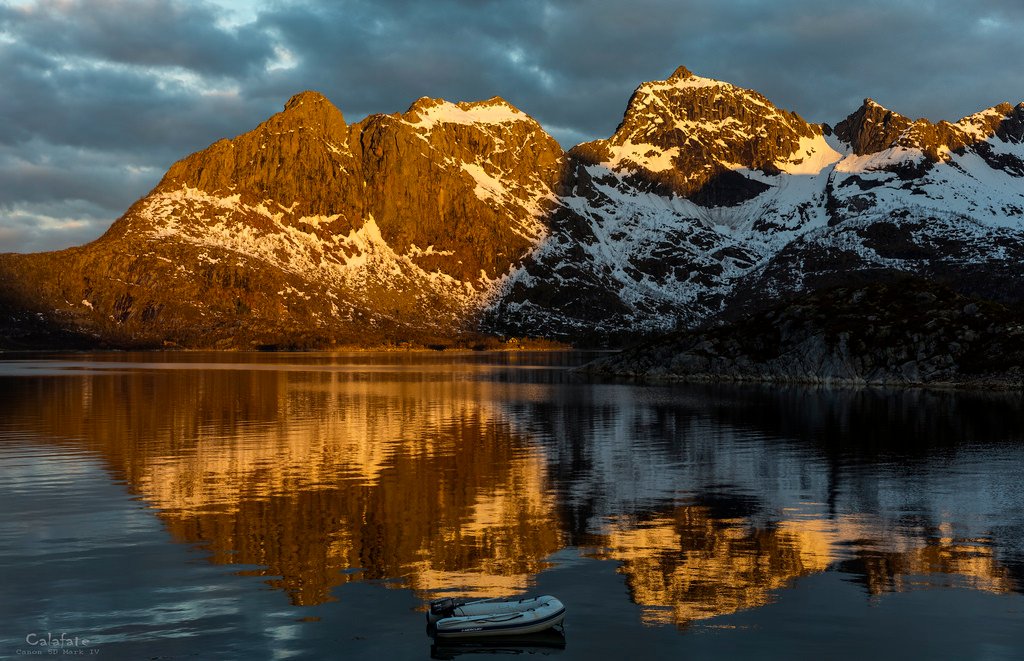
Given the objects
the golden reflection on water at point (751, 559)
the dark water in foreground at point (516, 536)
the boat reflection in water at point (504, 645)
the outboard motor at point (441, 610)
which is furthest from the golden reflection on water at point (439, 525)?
the boat reflection in water at point (504, 645)

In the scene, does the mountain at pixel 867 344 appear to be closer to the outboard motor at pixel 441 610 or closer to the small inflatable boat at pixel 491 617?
the small inflatable boat at pixel 491 617

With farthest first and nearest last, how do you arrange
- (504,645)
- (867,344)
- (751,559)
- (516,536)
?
(867,344) → (516,536) → (751,559) → (504,645)

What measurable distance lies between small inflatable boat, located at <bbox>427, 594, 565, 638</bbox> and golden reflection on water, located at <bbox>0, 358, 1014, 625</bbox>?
3635 millimetres

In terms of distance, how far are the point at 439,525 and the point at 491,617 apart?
53.8 feet

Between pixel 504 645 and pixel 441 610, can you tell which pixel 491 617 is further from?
pixel 441 610

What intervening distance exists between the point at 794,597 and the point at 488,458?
3740 cm

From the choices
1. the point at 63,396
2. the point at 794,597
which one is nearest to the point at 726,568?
the point at 794,597

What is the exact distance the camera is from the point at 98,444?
76.8 metres

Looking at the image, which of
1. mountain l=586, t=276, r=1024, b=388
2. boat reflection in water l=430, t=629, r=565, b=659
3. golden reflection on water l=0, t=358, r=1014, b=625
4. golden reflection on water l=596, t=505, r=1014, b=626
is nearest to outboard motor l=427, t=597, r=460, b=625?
boat reflection in water l=430, t=629, r=565, b=659

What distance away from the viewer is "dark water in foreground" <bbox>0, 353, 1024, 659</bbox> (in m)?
30.0

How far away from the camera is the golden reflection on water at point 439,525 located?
36.1 meters

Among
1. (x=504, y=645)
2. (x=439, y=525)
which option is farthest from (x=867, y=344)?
(x=504, y=645)

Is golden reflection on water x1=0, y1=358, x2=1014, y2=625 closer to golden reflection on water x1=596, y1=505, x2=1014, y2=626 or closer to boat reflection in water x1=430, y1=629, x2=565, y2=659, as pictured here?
golden reflection on water x1=596, y1=505, x2=1014, y2=626

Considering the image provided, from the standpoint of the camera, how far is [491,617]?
29.4 meters
